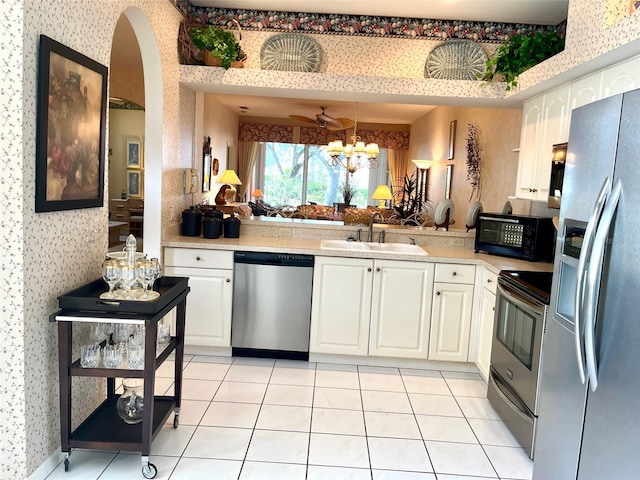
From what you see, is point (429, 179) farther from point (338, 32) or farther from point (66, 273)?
point (66, 273)

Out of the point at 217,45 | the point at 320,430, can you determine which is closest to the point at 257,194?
the point at 217,45

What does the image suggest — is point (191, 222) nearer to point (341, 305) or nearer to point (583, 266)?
point (341, 305)

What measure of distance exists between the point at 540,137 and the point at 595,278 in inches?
79.1

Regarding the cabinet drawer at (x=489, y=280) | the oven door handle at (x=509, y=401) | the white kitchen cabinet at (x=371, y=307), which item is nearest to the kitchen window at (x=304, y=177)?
the white kitchen cabinet at (x=371, y=307)

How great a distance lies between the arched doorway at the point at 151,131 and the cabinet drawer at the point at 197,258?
0.10m

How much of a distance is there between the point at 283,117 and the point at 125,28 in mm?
6683

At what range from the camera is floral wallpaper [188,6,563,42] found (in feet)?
12.8

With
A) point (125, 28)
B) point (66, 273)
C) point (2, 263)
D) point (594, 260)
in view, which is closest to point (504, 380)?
point (594, 260)

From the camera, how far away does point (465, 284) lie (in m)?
3.55

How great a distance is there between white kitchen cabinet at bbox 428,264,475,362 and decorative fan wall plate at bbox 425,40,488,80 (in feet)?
5.04

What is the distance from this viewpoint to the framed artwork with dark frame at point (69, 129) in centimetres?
191

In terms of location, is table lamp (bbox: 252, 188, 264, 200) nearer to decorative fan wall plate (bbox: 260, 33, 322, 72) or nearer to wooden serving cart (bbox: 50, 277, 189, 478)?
decorative fan wall plate (bbox: 260, 33, 322, 72)

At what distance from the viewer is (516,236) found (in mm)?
3527

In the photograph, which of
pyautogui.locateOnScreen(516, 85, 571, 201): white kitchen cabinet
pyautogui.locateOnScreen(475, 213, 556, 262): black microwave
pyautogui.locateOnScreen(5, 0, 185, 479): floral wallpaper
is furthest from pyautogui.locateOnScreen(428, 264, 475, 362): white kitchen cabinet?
pyautogui.locateOnScreen(5, 0, 185, 479): floral wallpaper
